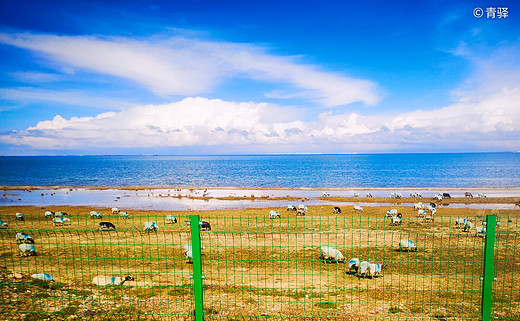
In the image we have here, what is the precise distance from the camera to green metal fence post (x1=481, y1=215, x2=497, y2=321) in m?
6.10

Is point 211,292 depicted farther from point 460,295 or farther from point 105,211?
point 105,211

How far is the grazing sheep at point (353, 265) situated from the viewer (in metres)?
11.4

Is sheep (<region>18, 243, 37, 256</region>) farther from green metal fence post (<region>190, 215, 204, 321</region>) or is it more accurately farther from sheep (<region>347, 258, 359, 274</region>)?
sheep (<region>347, 258, 359, 274</region>)

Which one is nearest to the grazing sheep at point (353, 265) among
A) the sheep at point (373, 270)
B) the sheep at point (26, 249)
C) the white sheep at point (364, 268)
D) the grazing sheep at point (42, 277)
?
the white sheep at point (364, 268)

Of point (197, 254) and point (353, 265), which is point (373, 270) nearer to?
point (353, 265)

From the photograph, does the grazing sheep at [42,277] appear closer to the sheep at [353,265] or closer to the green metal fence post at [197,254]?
the green metal fence post at [197,254]

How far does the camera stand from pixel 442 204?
4019 cm

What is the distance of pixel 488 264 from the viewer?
6.27 metres

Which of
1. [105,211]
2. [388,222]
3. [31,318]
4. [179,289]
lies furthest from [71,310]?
[105,211]

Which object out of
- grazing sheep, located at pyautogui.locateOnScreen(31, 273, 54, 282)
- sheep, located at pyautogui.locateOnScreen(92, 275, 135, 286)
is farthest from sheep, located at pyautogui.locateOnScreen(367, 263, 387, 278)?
grazing sheep, located at pyautogui.locateOnScreen(31, 273, 54, 282)

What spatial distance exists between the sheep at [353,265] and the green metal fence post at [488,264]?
16.7ft

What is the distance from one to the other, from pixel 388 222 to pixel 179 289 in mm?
18782

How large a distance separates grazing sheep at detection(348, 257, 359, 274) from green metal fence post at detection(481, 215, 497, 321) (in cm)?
509

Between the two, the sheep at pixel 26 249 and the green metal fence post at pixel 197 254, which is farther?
the sheep at pixel 26 249
